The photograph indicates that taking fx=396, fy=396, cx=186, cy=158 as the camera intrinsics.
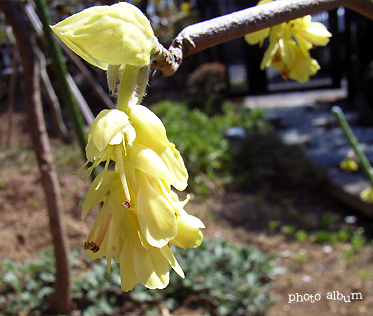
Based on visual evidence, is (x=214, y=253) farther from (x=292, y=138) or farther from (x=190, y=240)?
(x=292, y=138)

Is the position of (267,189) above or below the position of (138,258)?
below

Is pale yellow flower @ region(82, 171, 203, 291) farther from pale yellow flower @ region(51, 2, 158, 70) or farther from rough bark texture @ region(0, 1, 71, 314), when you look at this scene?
rough bark texture @ region(0, 1, 71, 314)

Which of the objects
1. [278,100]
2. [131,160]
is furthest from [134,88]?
[278,100]

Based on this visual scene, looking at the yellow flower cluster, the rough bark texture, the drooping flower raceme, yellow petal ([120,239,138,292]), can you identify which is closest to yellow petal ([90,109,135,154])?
the drooping flower raceme

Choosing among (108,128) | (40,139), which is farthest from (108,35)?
(40,139)

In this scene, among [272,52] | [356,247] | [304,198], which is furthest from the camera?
[304,198]

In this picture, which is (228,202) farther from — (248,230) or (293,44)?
(293,44)

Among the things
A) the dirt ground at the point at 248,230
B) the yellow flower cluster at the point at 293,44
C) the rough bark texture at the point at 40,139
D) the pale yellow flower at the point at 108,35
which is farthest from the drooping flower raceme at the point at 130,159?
the dirt ground at the point at 248,230
